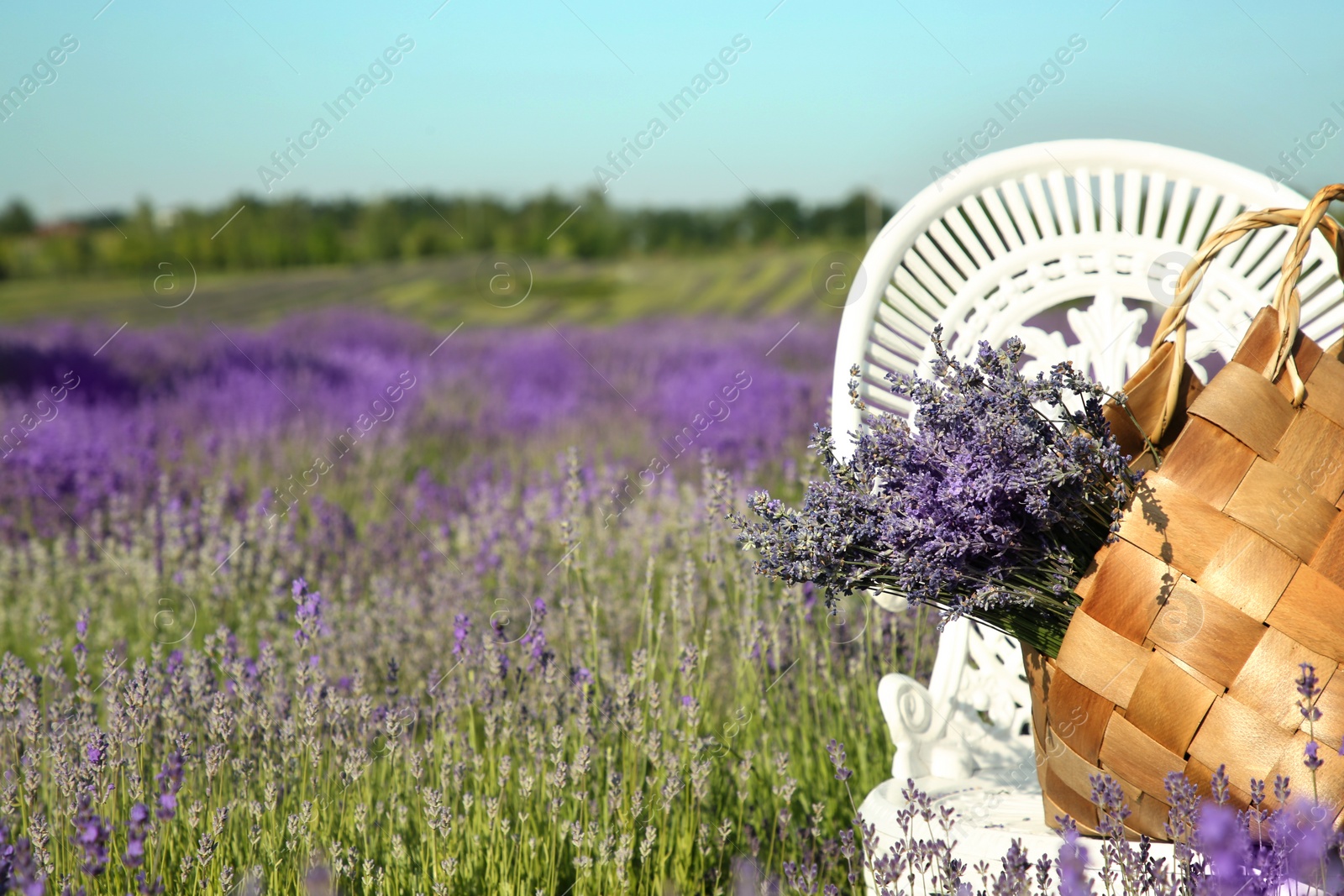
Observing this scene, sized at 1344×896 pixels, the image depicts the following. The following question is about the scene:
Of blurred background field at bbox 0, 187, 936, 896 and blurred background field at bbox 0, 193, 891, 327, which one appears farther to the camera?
blurred background field at bbox 0, 193, 891, 327

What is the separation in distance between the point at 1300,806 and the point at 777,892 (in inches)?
29.0

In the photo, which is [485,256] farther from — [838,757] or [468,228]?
[838,757]

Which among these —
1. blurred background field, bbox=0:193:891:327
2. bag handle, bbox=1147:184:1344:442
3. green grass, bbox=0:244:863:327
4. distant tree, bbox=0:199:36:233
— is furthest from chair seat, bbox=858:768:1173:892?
distant tree, bbox=0:199:36:233

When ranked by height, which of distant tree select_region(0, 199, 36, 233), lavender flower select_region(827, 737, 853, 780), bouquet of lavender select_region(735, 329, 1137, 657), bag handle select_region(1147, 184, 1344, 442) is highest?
bag handle select_region(1147, 184, 1344, 442)

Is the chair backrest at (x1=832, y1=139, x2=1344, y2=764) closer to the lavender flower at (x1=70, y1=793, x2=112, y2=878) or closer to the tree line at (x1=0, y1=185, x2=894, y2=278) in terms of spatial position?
the lavender flower at (x1=70, y1=793, x2=112, y2=878)

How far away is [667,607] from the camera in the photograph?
9.03 ft

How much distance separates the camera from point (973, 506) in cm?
116

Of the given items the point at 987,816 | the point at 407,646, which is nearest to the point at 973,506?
the point at 987,816

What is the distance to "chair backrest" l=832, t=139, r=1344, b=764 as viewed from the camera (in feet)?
5.63

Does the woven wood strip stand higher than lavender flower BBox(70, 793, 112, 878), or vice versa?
the woven wood strip

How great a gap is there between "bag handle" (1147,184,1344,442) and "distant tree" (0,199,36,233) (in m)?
9.79

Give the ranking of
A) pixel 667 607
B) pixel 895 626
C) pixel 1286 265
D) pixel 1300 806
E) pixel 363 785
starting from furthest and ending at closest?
1. pixel 667 607
2. pixel 895 626
3. pixel 363 785
4. pixel 1286 265
5. pixel 1300 806

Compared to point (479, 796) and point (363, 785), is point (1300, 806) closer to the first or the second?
point (479, 796)

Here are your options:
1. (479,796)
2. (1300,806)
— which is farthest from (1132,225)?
(479,796)
